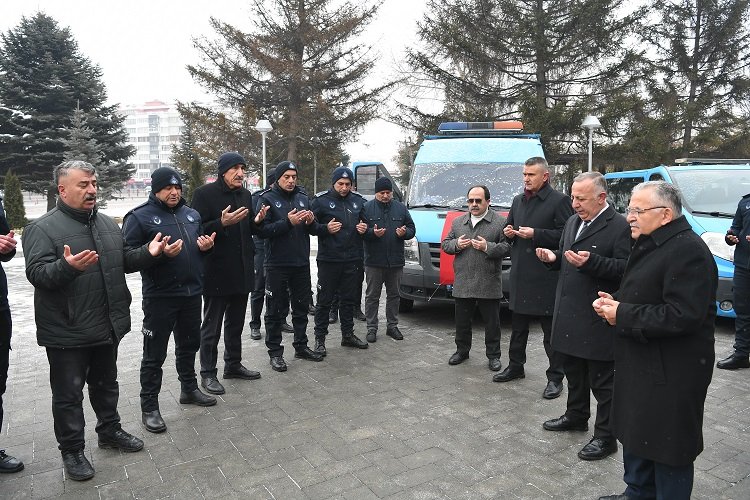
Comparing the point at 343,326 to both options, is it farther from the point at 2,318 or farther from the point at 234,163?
the point at 2,318

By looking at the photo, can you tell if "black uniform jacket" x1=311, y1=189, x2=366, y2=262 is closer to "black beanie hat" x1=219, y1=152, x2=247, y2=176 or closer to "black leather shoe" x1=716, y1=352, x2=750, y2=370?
"black beanie hat" x1=219, y1=152, x2=247, y2=176

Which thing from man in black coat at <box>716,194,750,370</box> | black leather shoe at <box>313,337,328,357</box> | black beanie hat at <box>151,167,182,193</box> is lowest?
black leather shoe at <box>313,337,328,357</box>

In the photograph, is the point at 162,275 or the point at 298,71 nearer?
the point at 162,275

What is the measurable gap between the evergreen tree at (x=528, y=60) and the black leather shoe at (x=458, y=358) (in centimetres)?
1684

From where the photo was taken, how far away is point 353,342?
6496 millimetres

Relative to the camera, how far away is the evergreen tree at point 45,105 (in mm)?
28812

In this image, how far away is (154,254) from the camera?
389 cm

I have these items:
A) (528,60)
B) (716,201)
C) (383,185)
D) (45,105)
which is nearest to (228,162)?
(383,185)

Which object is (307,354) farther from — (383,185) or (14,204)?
(14,204)

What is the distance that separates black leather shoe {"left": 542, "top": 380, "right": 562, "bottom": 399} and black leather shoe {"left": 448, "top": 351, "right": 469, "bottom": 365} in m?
1.10

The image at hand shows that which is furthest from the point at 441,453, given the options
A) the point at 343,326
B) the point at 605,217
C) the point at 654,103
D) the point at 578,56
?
the point at 654,103

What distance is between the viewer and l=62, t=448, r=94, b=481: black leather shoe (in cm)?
349

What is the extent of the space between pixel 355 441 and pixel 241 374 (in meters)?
1.86

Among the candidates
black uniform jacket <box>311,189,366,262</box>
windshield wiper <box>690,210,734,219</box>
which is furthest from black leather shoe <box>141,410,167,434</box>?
windshield wiper <box>690,210,734,219</box>
